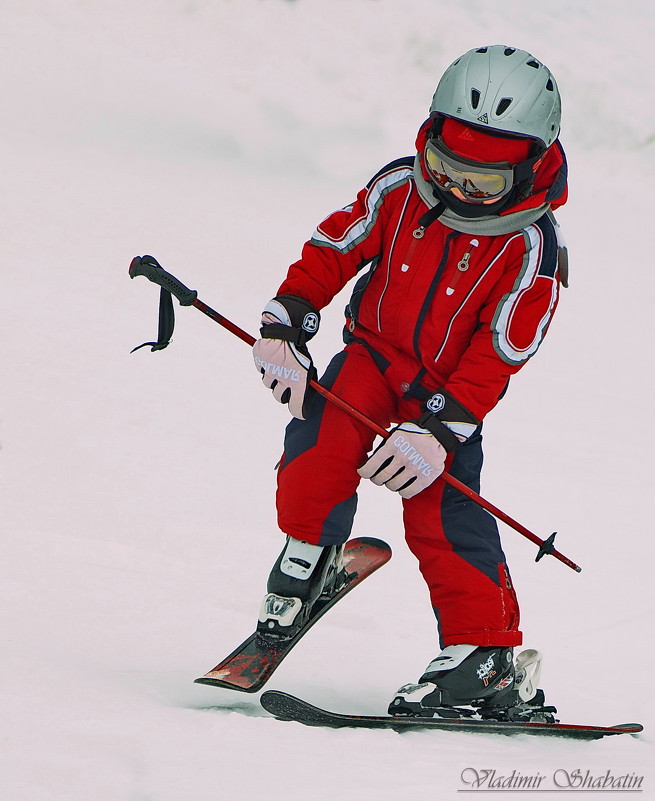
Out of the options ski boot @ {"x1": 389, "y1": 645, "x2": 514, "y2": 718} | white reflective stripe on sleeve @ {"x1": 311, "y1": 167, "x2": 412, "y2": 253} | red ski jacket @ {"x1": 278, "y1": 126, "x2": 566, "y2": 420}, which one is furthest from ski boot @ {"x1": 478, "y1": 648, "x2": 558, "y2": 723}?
white reflective stripe on sleeve @ {"x1": 311, "y1": 167, "x2": 412, "y2": 253}

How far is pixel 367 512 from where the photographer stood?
454cm

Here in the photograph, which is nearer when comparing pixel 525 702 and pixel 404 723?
pixel 404 723

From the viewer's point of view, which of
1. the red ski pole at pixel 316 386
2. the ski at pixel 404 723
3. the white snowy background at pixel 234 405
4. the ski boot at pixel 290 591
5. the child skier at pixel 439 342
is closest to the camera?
the white snowy background at pixel 234 405

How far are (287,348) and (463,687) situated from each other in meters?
1.05

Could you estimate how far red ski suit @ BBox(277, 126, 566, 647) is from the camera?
2670 millimetres

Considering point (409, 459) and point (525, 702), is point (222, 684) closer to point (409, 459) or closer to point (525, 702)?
point (409, 459)

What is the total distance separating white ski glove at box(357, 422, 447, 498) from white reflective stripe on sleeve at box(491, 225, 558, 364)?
30cm

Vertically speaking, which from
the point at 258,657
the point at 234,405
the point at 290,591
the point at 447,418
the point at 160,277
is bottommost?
the point at 258,657

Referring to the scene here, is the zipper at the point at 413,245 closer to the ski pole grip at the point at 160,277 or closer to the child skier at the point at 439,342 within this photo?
the child skier at the point at 439,342

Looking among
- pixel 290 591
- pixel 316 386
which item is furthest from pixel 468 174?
pixel 290 591

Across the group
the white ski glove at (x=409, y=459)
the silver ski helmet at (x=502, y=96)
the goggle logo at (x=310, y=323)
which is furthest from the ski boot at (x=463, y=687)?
the silver ski helmet at (x=502, y=96)

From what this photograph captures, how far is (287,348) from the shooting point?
2.69m

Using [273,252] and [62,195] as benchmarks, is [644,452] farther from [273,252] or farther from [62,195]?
[62,195]

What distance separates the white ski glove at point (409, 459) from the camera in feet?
8.60
